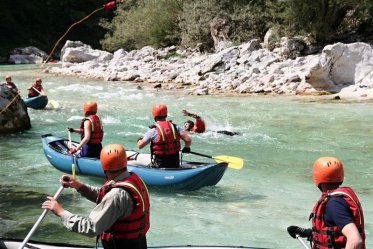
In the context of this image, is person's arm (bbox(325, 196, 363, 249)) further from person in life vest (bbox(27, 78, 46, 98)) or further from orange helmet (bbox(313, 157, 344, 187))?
person in life vest (bbox(27, 78, 46, 98))

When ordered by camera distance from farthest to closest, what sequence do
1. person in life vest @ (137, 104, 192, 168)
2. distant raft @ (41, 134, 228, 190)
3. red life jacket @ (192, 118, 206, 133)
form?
red life jacket @ (192, 118, 206, 133), distant raft @ (41, 134, 228, 190), person in life vest @ (137, 104, 192, 168)

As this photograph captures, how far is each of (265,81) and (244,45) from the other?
4552 millimetres

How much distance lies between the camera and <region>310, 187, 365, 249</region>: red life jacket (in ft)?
9.59

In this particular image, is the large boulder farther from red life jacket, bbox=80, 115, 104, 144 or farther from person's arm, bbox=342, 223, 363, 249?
person's arm, bbox=342, 223, 363, 249

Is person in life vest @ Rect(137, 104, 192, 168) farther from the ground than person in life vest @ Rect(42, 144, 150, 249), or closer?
closer

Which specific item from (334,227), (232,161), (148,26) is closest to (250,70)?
(232,161)

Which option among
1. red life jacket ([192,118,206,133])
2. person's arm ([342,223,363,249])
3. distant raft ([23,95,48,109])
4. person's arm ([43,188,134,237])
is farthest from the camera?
distant raft ([23,95,48,109])

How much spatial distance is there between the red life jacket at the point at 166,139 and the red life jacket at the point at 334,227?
372 cm

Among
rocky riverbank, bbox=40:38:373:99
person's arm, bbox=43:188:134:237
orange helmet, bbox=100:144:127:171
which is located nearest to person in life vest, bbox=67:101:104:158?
orange helmet, bbox=100:144:127:171

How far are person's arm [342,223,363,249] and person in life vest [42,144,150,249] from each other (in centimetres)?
118

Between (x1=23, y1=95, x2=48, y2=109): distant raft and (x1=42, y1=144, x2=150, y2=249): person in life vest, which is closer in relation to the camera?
(x1=42, y1=144, x2=150, y2=249): person in life vest

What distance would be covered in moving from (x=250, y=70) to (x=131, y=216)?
17.2 m

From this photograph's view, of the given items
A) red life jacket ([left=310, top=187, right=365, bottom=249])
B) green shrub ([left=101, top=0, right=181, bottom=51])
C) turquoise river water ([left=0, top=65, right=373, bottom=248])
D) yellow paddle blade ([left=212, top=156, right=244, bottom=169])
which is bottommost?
turquoise river water ([left=0, top=65, right=373, bottom=248])

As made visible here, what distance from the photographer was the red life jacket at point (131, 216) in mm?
3152
